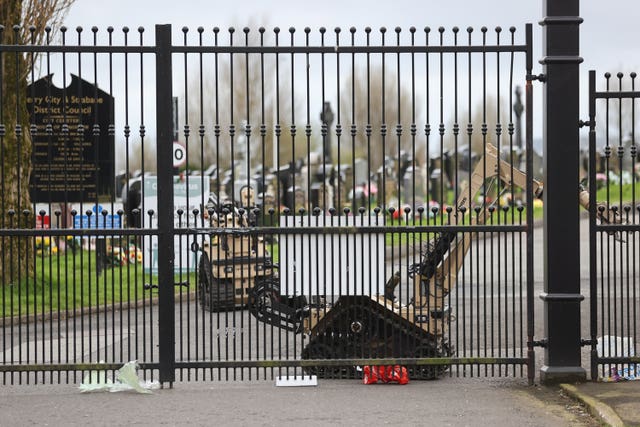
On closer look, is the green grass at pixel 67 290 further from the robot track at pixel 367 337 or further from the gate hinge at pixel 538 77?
the gate hinge at pixel 538 77

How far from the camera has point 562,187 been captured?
9844mm

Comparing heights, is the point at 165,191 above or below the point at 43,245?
above

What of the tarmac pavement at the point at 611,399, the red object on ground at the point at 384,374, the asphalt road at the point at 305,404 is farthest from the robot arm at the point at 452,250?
the tarmac pavement at the point at 611,399

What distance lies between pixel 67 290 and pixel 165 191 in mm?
1315

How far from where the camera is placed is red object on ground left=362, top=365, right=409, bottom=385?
10.1 metres

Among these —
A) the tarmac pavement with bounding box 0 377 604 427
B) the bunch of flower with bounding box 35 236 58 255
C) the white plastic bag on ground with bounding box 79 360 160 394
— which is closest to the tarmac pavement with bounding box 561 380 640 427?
the tarmac pavement with bounding box 0 377 604 427

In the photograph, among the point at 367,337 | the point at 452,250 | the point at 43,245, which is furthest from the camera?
the point at 43,245

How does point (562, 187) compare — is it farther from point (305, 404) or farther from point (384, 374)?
point (305, 404)

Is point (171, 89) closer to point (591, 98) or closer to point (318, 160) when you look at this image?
point (591, 98)

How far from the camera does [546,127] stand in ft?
32.2

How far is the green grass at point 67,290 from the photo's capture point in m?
9.80

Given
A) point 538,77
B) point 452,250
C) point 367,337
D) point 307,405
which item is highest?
point 538,77

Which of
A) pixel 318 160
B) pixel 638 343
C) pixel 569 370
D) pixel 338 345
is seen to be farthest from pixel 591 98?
pixel 318 160

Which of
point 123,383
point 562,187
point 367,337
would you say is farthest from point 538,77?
point 123,383
